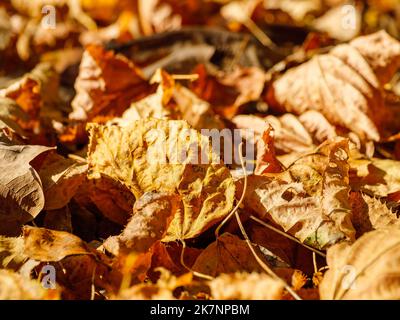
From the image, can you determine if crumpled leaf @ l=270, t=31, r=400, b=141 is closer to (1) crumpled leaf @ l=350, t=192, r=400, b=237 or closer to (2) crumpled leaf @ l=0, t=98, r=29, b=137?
(1) crumpled leaf @ l=350, t=192, r=400, b=237

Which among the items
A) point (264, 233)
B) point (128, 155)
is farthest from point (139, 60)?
point (264, 233)

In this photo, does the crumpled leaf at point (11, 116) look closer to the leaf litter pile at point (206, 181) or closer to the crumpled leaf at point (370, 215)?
the leaf litter pile at point (206, 181)

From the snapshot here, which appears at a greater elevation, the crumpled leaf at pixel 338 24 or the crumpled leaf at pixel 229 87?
the crumpled leaf at pixel 229 87

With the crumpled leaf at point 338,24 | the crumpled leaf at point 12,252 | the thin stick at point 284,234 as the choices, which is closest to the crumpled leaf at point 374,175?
the thin stick at point 284,234

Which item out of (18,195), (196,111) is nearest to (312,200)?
(196,111)

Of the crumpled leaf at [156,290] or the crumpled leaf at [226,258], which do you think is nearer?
the crumpled leaf at [156,290]

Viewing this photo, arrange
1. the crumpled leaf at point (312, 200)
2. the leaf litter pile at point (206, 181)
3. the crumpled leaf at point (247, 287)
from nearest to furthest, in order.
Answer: the crumpled leaf at point (247, 287) → the leaf litter pile at point (206, 181) → the crumpled leaf at point (312, 200)

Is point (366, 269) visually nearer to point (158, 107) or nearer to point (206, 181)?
point (206, 181)
